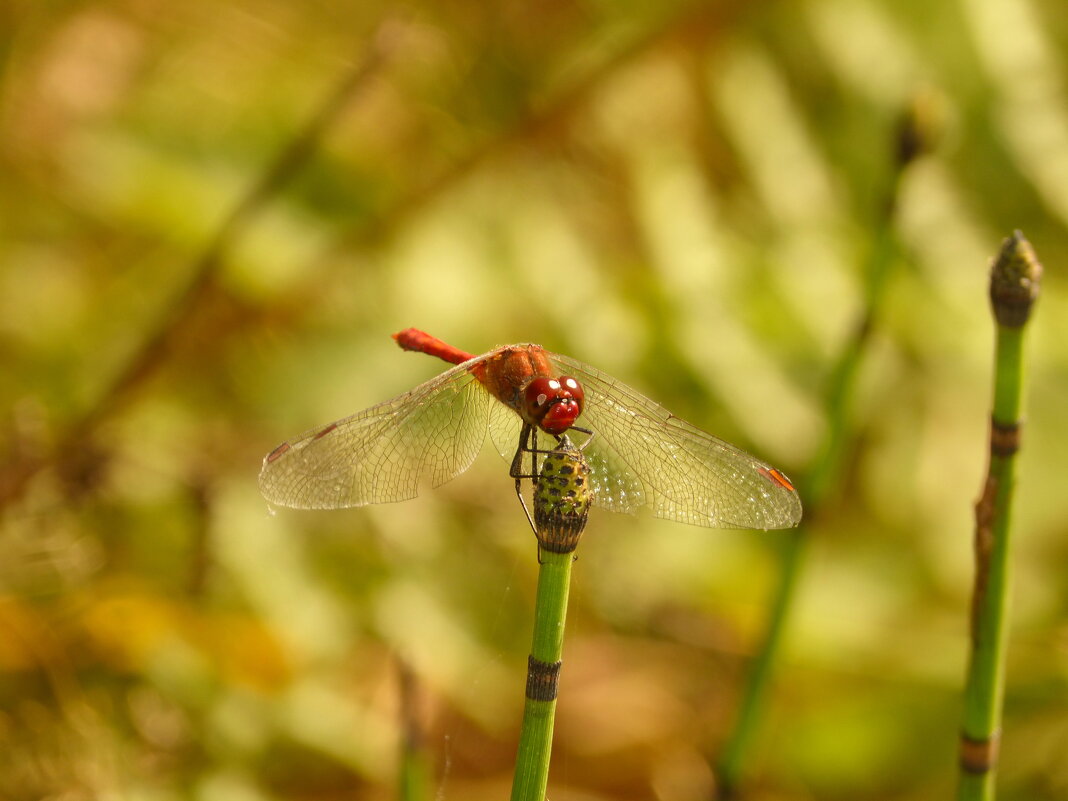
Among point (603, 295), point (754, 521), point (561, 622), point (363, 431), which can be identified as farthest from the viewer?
point (603, 295)

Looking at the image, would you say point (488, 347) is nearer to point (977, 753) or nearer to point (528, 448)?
point (528, 448)

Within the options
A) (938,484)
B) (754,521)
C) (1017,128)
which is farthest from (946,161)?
(754,521)

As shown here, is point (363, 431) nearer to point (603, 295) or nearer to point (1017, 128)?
point (603, 295)

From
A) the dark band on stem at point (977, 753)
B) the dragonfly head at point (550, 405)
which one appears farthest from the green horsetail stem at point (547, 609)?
the dark band on stem at point (977, 753)

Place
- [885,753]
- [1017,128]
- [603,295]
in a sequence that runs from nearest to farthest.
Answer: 1. [885,753]
2. [603,295]
3. [1017,128]

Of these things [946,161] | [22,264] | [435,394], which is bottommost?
[435,394]

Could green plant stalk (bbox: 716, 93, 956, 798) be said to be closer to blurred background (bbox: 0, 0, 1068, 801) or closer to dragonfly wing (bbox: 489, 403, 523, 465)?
blurred background (bbox: 0, 0, 1068, 801)
